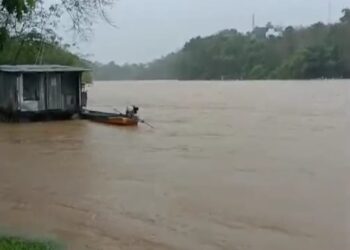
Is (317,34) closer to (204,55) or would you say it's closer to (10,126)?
(204,55)

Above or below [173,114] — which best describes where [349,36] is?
above

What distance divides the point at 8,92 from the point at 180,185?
17.1m

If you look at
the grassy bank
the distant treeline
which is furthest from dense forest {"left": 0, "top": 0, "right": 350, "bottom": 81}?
the grassy bank

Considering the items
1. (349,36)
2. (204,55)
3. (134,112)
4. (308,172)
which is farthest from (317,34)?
(308,172)

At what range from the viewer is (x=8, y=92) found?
2884 cm

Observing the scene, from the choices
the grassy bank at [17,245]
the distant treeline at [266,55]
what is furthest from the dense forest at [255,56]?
the grassy bank at [17,245]

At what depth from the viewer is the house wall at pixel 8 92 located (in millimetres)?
28156

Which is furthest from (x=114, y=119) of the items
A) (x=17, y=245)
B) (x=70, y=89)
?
(x=17, y=245)

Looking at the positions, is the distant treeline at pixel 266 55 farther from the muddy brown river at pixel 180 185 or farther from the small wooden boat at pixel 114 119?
the muddy brown river at pixel 180 185

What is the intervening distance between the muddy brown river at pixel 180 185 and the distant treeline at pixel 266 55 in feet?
116

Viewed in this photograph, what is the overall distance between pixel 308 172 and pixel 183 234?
6704 mm

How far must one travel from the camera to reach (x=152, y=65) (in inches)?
4688

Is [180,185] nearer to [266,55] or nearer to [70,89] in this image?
[70,89]

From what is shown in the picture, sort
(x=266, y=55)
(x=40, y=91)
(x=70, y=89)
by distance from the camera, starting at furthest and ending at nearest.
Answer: (x=266, y=55) → (x=70, y=89) → (x=40, y=91)
